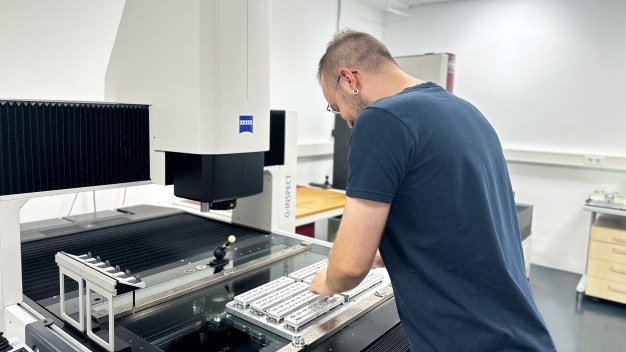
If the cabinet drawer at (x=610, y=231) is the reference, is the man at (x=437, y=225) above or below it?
above

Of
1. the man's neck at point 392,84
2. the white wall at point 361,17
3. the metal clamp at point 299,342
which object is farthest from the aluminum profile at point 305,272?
the white wall at point 361,17

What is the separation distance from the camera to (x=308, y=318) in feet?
3.01

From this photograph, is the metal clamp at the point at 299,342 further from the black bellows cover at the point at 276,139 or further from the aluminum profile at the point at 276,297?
the black bellows cover at the point at 276,139

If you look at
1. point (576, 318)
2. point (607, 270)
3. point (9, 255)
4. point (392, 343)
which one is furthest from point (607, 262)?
point (9, 255)

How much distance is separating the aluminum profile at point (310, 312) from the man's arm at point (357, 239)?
13cm

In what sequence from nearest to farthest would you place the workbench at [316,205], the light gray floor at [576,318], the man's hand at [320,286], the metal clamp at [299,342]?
the metal clamp at [299,342] → the man's hand at [320,286] → the workbench at [316,205] → the light gray floor at [576,318]

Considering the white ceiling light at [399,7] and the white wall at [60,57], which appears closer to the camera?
the white wall at [60,57]

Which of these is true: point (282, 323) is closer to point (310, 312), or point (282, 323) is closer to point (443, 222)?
point (310, 312)

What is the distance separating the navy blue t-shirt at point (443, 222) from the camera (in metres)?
0.75

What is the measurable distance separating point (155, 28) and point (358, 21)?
3390 millimetres

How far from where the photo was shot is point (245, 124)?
42.5 inches

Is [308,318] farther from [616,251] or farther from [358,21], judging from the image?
[358,21]

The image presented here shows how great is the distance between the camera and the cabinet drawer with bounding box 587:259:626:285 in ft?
9.78

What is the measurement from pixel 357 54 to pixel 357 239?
43 cm
